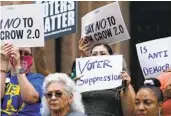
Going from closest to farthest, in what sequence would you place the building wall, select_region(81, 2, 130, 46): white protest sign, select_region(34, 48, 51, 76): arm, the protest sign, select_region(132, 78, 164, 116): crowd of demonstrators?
select_region(132, 78, 164, 116): crowd of demonstrators → select_region(34, 48, 51, 76): arm → select_region(81, 2, 130, 46): white protest sign → the protest sign → the building wall

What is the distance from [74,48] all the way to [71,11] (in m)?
2.51

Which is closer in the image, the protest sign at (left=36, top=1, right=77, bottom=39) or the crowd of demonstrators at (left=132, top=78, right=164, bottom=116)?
the crowd of demonstrators at (left=132, top=78, right=164, bottom=116)

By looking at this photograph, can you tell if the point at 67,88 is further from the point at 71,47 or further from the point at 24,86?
the point at 71,47

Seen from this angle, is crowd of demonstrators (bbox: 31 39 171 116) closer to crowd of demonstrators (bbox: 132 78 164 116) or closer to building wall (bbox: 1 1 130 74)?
crowd of demonstrators (bbox: 132 78 164 116)

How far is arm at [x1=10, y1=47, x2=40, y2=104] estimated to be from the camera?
6699mm

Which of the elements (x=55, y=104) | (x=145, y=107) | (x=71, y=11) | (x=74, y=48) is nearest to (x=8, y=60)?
(x=55, y=104)

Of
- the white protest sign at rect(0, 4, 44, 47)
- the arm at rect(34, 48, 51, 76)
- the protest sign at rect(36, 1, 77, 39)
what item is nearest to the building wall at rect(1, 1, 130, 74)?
the protest sign at rect(36, 1, 77, 39)

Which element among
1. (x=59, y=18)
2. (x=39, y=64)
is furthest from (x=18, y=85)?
(x=59, y=18)

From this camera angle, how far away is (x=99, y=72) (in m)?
7.16

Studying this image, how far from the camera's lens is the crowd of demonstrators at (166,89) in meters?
6.48

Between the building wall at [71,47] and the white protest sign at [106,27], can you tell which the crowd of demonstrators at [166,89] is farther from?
the building wall at [71,47]

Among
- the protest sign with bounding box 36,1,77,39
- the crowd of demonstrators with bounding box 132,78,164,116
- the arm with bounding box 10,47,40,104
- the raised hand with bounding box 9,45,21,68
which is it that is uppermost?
the protest sign with bounding box 36,1,77,39

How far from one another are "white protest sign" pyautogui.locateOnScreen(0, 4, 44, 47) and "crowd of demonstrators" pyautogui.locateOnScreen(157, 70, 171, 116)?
1133 millimetres

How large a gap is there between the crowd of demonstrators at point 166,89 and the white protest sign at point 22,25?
3.72 ft
